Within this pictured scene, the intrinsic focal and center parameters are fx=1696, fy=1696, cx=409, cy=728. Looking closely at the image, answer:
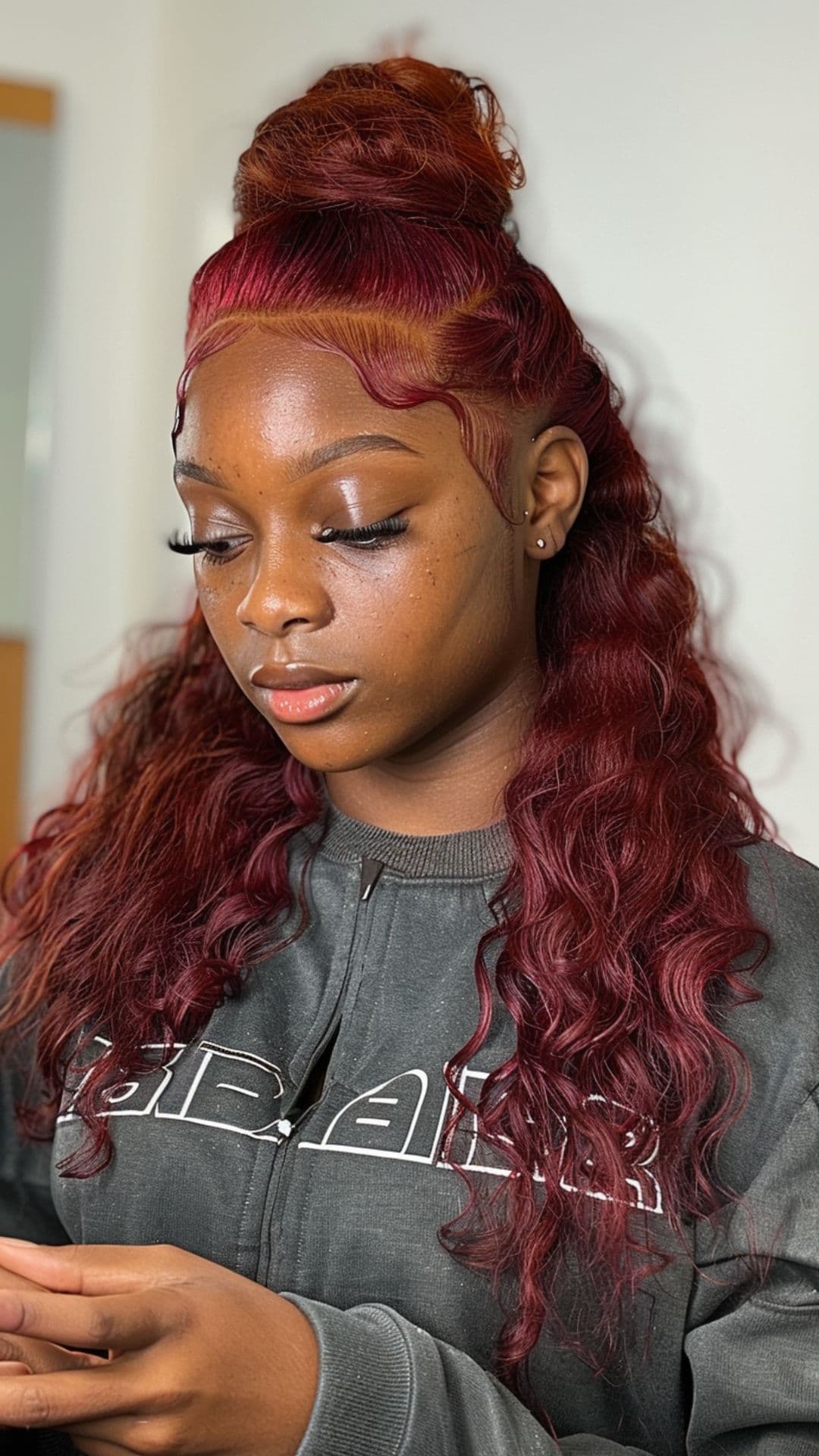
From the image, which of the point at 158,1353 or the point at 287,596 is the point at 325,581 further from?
the point at 158,1353

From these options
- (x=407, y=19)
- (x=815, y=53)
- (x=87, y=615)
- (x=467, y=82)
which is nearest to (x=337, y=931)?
(x=467, y=82)

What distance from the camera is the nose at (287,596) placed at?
0.93 metres

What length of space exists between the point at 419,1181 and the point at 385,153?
1.97ft

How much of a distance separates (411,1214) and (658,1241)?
14cm

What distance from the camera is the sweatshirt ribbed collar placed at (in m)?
1.06

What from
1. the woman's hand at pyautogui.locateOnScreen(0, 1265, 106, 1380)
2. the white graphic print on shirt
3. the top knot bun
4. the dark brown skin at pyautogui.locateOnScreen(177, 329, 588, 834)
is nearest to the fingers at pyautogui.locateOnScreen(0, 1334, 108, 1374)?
the woman's hand at pyautogui.locateOnScreen(0, 1265, 106, 1380)

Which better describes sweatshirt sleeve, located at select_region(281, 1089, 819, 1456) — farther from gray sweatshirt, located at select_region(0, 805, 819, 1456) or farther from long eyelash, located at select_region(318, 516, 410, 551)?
long eyelash, located at select_region(318, 516, 410, 551)

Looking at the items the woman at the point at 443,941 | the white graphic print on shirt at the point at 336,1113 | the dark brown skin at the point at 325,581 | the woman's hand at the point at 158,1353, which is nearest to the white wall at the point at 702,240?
the woman at the point at 443,941

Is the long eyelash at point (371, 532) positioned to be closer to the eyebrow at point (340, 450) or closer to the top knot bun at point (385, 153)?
the eyebrow at point (340, 450)

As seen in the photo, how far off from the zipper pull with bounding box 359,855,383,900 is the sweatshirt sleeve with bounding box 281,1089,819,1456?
10.2 inches

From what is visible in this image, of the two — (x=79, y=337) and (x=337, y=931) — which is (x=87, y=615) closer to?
(x=79, y=337)

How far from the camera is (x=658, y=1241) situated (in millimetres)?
953

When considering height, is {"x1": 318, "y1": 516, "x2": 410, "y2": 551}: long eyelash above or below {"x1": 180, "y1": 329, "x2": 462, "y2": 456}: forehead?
below

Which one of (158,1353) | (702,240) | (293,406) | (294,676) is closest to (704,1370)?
(158,1353)
